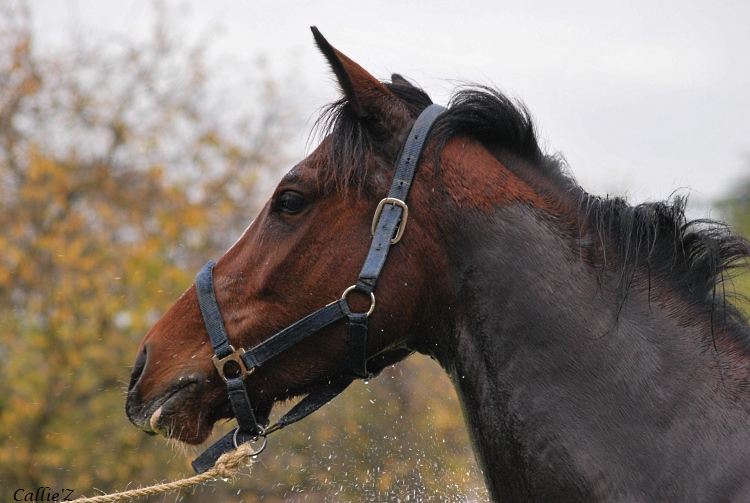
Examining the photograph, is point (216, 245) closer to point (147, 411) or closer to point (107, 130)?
point (107, 130)

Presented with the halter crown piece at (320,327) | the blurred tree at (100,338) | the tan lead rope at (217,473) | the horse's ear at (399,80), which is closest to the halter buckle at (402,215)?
the halter crown piece at (320,327)

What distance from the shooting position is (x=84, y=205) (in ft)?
28.7

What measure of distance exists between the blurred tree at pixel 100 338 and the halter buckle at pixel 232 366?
4122 millimetres

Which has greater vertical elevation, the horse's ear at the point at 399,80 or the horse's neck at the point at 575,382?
the horse's ear at the point at 399,80

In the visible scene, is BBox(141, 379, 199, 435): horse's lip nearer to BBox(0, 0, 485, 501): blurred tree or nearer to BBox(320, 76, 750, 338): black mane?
BBox(320, 76, 750, 338): black mane

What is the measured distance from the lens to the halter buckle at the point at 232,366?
2.53 metres

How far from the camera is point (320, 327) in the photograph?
2438 mm

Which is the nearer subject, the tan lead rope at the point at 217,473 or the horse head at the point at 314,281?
the horse head at the point at 314,281

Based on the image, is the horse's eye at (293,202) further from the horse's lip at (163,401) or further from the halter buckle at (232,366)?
the horse's lip at (163,401)


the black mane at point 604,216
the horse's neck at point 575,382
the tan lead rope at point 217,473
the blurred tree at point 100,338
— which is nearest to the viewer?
the horse's neck at point 575,382

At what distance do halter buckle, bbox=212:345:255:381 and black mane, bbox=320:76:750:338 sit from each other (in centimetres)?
70

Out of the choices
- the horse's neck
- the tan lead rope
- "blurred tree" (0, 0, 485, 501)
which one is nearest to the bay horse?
the horse's neck

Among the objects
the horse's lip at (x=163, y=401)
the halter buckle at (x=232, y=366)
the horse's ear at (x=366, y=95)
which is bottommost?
the horse's lip at (x=163, y=401)

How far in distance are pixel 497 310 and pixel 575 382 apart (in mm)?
325
